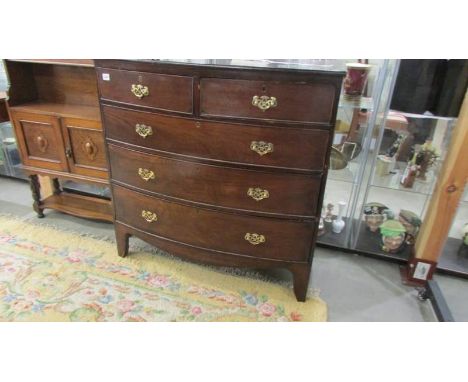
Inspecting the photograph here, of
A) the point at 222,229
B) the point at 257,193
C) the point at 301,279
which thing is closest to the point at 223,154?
the point at 257,193

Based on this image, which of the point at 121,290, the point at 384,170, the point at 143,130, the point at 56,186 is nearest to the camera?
the point at 143,130

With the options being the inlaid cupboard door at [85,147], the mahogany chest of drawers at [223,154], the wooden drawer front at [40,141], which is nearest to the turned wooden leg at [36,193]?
the wooden drawer front at [40,141]

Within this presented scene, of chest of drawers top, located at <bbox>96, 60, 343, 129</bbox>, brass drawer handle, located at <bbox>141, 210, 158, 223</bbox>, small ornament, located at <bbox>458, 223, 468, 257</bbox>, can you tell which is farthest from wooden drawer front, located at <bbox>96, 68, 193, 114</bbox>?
small ornament, located at <bbox>458, 223, 468, 257</bbox>

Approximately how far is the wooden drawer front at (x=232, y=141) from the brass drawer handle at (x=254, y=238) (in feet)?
1.14

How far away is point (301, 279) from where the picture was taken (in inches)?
62.6

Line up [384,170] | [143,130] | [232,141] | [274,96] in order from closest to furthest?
[274,96] < [232,141] < [143,130] < [384,170]

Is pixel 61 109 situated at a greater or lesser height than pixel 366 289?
greater

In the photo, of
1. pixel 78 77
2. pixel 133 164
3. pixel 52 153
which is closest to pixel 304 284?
pixel 133 164

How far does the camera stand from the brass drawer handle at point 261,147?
1.32 metres

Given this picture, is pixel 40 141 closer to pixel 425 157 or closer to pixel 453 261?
pixel 425 157

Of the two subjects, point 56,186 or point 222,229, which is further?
point 56,186

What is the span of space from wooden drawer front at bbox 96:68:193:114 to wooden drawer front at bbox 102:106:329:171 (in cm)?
5

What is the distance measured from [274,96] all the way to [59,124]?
4.40 feet
